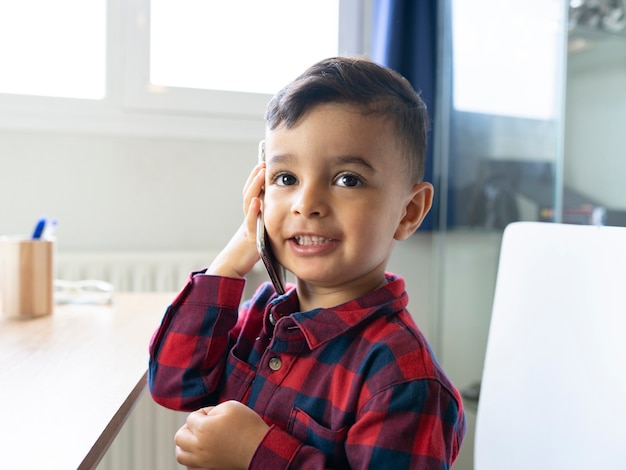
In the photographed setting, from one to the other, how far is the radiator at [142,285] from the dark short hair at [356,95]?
3.66 feet

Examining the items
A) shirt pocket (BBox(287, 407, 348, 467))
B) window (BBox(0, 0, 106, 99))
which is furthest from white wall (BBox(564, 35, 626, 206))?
window (BBox(0, 0, 106, 99))

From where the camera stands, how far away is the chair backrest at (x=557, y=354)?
0.68 meters

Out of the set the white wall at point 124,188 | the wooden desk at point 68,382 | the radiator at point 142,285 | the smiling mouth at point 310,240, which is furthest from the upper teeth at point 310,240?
the white wall at point 124,188

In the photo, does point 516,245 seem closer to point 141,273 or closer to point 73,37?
point 141,273

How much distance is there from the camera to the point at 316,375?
705 mm

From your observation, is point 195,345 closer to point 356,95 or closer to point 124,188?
point 356,95

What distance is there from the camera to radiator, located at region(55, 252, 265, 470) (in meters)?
1.71

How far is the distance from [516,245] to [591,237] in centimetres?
14

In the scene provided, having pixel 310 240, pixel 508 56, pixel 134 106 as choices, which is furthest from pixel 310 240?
pixel 508 56

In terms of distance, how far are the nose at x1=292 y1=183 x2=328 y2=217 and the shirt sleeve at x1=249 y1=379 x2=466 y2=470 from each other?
209mm

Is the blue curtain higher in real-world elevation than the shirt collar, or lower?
higher

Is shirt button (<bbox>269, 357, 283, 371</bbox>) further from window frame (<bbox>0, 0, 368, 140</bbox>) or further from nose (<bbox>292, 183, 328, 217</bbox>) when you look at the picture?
window frame (<bbox>0, 0, 368, 140</bbox>)

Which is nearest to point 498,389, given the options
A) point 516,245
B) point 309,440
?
point 516,245

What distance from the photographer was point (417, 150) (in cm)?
79
